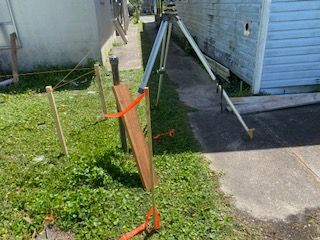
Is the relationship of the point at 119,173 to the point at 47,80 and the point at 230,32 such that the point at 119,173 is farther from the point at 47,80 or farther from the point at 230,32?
the point at 47,80

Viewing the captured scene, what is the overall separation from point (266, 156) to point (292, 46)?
272 centimetres

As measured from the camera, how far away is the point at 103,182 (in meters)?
3.25

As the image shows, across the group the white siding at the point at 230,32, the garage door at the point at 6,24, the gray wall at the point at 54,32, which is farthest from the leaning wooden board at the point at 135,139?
the garage door at the point at 6,24

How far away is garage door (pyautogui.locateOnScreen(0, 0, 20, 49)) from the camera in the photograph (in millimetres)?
7695

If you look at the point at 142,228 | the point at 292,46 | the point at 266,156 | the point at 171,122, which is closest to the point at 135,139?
the point at 142,228

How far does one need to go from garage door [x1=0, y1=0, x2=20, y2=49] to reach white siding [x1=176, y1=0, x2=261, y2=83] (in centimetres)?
563

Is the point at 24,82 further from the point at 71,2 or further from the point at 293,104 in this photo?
the point at 293,104

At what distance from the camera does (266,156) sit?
3881 mm

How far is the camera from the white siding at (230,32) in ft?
18.6

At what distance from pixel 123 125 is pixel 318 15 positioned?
4.28 m

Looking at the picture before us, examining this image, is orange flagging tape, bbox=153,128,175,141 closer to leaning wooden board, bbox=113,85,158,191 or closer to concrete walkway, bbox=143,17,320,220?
concrete walkway, bbox=143,17,320,220

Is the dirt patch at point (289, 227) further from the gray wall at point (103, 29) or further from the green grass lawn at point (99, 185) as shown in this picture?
the gray wall at point (103, 29)

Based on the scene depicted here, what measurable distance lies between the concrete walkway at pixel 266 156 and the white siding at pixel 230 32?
1.08 meters

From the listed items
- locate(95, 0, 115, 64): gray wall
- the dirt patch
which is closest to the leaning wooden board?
the dirt patch
